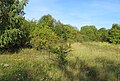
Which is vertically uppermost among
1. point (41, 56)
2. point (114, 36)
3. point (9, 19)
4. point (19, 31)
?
point (9, 19)

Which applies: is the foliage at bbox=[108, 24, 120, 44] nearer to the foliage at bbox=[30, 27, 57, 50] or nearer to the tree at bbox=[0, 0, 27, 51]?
the foliage at bbox=[30, 27, 57, 50]

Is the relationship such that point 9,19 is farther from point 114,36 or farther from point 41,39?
point 114,36

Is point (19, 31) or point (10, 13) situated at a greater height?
point (10, 13)

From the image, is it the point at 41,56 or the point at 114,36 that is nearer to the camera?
the point at 41,56

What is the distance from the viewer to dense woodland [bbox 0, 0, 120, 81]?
8.78 meters

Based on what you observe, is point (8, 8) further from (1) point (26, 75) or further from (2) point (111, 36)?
(2) point (111, 36)

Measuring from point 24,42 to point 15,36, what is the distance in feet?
14.5

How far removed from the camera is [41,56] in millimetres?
15297

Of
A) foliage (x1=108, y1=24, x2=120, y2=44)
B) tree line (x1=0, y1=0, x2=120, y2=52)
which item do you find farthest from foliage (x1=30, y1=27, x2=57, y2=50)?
foliage (x1=108, y1=24, x2=120, y2=44)

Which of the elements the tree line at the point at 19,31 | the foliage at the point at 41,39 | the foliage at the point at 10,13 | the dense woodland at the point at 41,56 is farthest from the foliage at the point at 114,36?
the foliage at the point at 10,13

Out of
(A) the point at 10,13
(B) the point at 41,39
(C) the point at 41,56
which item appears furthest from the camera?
(B) the point at 41,39

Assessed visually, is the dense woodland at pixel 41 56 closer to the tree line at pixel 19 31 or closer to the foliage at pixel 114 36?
the tree line at pixel 19 31

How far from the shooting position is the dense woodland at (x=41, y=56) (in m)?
8.78

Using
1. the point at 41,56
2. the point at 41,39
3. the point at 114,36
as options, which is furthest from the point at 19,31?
the point at 114,36
